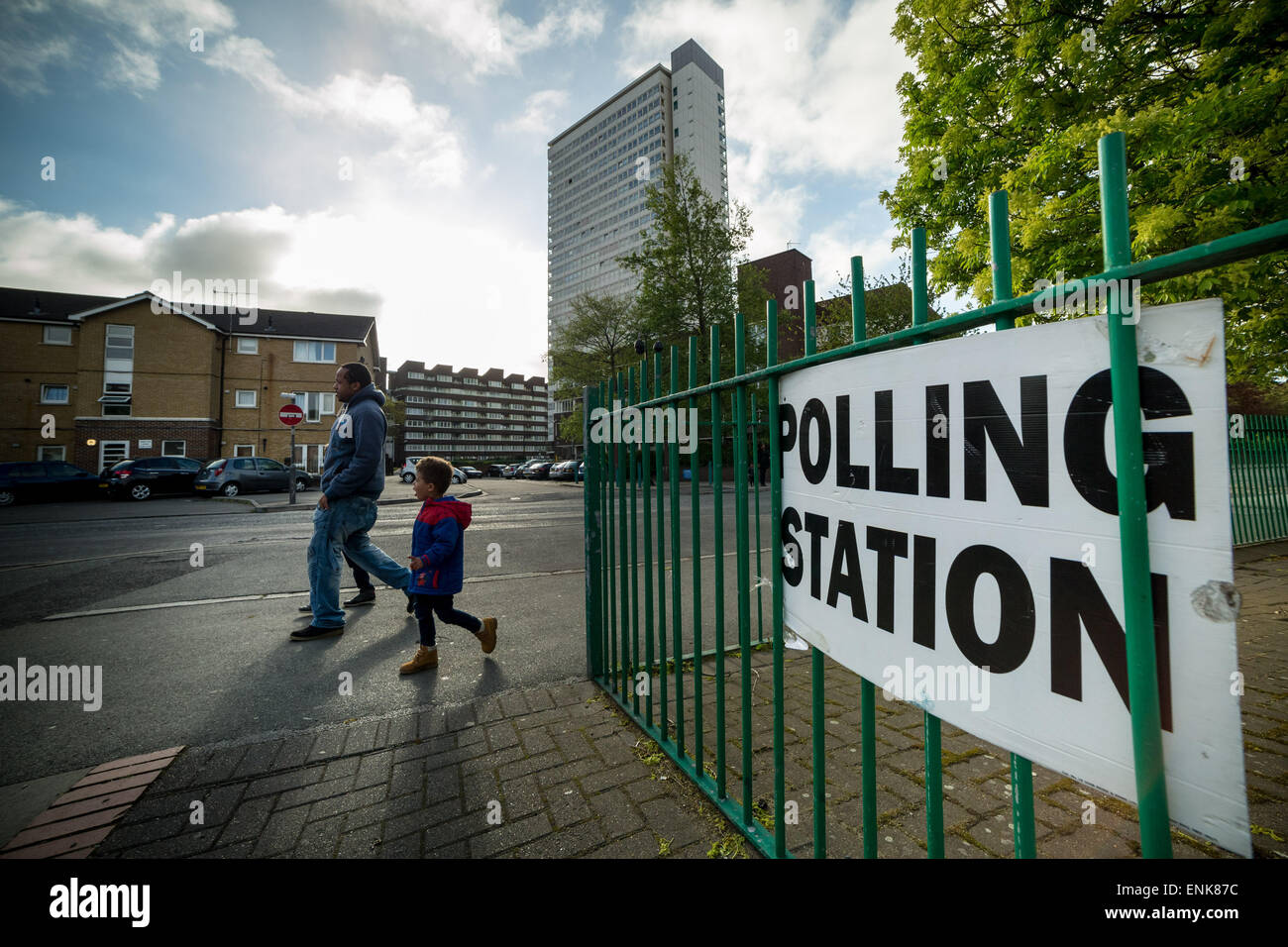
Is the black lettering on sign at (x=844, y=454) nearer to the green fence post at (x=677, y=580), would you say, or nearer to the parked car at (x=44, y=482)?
the green fence post at (x=677, y=580)

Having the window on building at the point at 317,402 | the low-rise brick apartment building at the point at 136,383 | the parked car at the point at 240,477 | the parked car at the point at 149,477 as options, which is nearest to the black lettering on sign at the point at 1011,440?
the parked car at the point at 240,477

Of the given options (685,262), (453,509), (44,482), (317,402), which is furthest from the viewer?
(317,402)

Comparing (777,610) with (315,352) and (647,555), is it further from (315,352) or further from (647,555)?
(315,352)

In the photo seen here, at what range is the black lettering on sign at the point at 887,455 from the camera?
133cm

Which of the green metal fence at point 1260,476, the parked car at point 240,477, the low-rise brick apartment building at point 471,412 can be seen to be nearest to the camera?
the green metal fence at point 1260,476

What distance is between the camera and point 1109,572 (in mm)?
940

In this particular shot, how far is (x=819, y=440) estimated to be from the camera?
160 cm

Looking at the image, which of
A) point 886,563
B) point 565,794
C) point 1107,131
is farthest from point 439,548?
point 1107,131

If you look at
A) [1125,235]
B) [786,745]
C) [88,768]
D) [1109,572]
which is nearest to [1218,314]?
[1125,235]

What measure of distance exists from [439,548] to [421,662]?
2.48ft

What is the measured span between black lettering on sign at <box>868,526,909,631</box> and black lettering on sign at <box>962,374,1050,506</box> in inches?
8.7

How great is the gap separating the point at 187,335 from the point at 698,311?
31504 mm

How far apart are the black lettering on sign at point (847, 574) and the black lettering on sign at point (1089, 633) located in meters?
0.47

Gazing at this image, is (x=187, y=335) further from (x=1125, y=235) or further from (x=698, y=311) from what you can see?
(x=1125, y=235)
